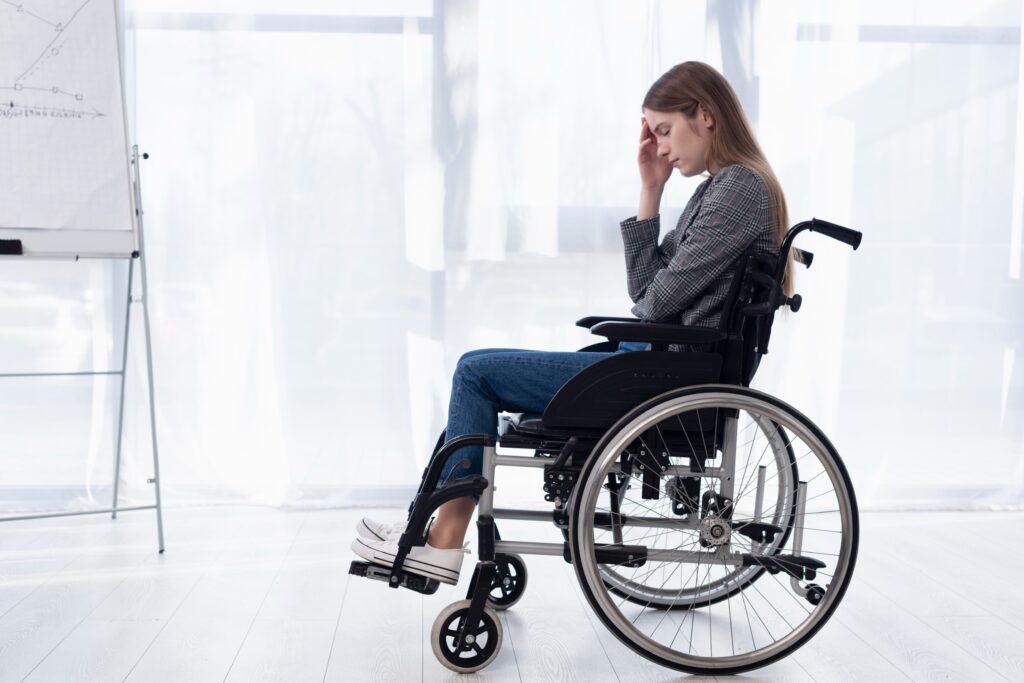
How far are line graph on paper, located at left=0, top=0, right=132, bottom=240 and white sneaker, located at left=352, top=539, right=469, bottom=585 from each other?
1197 mm

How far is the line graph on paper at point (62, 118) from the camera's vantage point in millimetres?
2205

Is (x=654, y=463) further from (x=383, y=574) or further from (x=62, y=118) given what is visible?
(x=62, y=118)

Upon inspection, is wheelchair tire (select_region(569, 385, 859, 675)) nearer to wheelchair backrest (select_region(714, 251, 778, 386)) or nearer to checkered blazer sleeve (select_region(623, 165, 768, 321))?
wheelchair backrest (select_region(714, 251, 778, 386))

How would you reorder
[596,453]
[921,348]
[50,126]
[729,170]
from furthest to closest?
[921,348], [50,126], [729,170], [596,453]

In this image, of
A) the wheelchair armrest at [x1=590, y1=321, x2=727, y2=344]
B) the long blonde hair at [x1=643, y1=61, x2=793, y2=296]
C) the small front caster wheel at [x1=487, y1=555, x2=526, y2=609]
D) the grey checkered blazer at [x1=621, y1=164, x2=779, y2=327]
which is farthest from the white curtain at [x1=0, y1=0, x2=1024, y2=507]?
the wheelchair armrest at [x1=590, y1=321, x2=727, y2=344]

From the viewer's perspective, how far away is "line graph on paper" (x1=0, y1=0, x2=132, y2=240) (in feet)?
7.23

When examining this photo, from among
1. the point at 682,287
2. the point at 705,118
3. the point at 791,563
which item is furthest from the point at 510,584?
the point at 705,118

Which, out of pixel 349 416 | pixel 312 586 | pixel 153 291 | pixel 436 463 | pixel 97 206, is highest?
pixel 97 206

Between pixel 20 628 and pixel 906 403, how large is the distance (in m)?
2.50

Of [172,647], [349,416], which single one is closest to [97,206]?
[349,416]

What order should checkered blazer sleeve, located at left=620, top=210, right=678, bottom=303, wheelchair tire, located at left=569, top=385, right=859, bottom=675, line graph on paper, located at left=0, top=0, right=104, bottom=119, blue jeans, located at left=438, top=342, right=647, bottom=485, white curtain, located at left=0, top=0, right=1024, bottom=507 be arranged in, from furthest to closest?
white curtain, located at left=0, top=0, right=1024, bottom=507
line graph on paper, located at left=0, top=0, right=104, bottom=119
checkered blazer sleeve, located at left=620, top=210, right=678, bottom=303
blue jeans, located at left=438, top=342, right=647, bottom=485
wheelchair tire, located at left=569, top=385, right=859, bottom=675

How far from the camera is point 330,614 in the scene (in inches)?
75.4

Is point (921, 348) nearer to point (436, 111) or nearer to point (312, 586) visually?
point (436, 111)

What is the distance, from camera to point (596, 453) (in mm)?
1505
